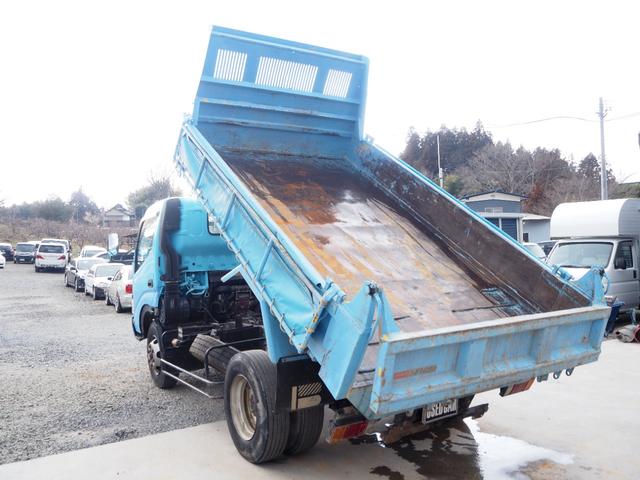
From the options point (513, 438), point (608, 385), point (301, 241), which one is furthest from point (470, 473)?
point (608, 385)

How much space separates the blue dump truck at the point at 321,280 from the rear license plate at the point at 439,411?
0.05 ft

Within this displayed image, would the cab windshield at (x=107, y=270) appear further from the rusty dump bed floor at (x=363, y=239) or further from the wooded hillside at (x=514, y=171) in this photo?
the wooded hillside at (x=514, y=171)

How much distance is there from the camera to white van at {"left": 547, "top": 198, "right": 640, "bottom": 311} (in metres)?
11.5

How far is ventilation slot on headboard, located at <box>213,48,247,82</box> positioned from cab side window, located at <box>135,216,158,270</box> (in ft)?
7.02

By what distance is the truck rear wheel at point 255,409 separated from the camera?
4273 millimetres

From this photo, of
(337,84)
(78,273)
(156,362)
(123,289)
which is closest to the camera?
(337,84)

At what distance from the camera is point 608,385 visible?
7059 millimetres

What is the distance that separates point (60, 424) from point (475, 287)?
15.2 feet

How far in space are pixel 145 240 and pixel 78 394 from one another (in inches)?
85.1

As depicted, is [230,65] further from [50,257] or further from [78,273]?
[50,257]

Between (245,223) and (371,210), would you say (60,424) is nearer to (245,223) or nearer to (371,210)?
(245,223)

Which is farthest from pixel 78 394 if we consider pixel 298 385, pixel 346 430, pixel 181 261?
pixel 346 430

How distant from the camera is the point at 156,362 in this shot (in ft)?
22.5

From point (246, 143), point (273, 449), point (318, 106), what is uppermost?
point (318, 106)
